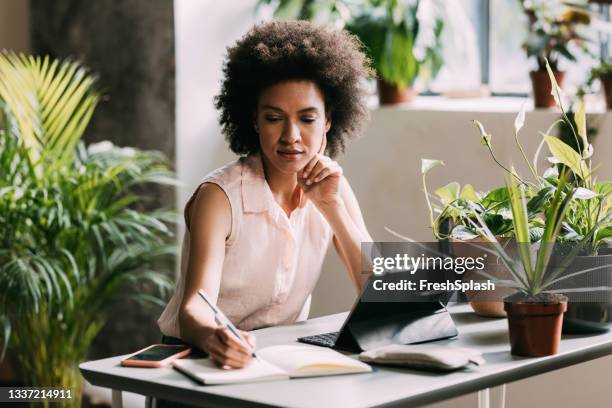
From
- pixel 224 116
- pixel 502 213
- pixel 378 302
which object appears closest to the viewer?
pixel 378 302

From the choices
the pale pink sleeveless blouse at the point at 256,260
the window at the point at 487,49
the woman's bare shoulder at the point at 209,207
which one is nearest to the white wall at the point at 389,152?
the window at the point at 487,49

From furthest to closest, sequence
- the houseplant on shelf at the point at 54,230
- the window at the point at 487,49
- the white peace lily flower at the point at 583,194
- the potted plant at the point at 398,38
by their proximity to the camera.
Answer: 1. the window at the point at 487,49
2. the potted plant at the point at 398,38
3. the houseplant on shelf at the point at 54,230
4. the white peace lily flower at the point at 583,194

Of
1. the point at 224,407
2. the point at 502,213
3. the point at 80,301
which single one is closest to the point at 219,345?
the point at 224,407

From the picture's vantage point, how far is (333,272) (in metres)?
4.70

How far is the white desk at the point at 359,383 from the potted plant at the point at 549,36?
5.95ft

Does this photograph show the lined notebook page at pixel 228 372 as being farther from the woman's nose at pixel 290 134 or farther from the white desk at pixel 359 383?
the woman's nose at pixel 290 134

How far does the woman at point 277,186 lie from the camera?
9.00 ft

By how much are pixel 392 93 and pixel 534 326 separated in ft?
7.77

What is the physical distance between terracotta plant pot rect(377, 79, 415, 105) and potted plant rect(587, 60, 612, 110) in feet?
2.80

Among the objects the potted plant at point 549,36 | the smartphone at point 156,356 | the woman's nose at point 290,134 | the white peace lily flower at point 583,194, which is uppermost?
the potted plant at point 549,36

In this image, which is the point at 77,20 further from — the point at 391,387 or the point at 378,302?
the point at 391,387

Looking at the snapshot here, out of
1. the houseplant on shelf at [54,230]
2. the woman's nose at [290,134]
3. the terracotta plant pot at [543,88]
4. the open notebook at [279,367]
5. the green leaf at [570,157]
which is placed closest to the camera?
the open notebook at [279,367]

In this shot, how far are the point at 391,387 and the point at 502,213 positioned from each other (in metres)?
0.79

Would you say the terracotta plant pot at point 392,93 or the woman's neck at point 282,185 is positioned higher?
the terracotta plant pot at point 392,93
